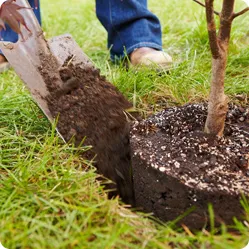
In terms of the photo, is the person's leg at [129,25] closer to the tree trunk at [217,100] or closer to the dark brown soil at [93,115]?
the dark brown soil at [93,115]

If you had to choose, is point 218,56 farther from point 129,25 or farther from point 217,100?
point 129,25

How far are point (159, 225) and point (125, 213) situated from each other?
0.40 ft

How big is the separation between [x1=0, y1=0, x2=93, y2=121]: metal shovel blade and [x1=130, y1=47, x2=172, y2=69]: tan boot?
515 mm

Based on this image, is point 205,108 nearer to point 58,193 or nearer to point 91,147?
point 91,147

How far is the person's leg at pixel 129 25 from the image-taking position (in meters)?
2.91

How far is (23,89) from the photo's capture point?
235 cm

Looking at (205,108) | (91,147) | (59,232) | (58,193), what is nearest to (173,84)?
(205,108)

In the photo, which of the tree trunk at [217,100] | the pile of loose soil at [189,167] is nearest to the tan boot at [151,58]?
the pile of loose soil at [189,167]

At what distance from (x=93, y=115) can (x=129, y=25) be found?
4.23ft

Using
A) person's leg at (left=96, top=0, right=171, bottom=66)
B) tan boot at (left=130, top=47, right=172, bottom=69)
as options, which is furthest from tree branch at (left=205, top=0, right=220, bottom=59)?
person's leg at (left=96, top=0, right=171, bottom=66)

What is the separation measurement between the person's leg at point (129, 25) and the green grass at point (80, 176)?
18cm

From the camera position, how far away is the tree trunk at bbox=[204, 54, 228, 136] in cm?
157

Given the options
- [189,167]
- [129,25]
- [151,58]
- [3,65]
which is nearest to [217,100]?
[189,167]

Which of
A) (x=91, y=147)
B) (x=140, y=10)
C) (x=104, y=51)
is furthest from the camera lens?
(x=104, y=51)
